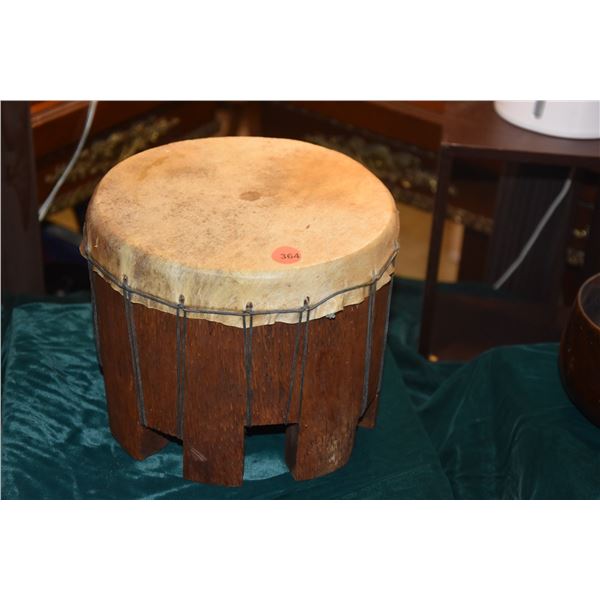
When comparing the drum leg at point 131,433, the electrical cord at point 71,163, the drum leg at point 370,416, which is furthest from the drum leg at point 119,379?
the electrical cord at point 71,163

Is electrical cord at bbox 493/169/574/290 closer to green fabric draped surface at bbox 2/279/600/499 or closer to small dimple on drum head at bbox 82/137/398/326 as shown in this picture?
green fabric draped surface at bbox 2/279/600/499

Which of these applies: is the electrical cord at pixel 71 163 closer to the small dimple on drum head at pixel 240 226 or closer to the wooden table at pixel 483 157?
the small dimple on drum head at pixel 240 226

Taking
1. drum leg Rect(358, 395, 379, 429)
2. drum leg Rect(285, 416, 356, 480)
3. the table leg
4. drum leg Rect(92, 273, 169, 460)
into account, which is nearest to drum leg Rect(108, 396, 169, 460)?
drum leg Rect(92, 273, 169, 460)

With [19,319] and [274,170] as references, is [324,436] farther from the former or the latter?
[19,319]

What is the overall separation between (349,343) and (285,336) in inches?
4.7

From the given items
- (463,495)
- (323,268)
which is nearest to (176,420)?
(323,268)

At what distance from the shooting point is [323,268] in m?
1.50

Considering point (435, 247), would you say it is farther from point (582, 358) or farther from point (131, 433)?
point (131, 433)

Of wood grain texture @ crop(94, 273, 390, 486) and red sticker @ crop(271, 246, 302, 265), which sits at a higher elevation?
red sticker @ crop(271, 246, 302, 265)

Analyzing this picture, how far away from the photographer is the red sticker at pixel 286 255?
4.92 feet

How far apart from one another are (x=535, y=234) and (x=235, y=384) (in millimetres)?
1221

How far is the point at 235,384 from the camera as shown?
158 centimetres

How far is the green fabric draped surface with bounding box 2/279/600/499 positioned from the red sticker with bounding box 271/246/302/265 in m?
0.43

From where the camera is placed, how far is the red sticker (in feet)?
4.92
